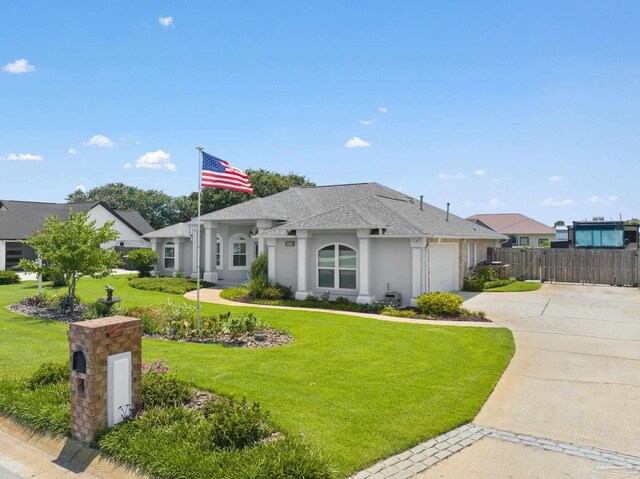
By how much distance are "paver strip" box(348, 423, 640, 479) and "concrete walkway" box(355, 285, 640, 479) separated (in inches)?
0.4

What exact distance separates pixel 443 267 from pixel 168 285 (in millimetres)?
13176

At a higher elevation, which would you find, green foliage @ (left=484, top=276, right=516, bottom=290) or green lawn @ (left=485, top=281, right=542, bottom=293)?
green foliage @ (left=484, top=276, right=516, bottom=290)

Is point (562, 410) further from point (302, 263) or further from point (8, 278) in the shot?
point (8, 278)

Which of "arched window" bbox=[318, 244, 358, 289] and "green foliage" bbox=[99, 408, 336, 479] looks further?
"arched window" bbox=[318, 244, 358, 289]

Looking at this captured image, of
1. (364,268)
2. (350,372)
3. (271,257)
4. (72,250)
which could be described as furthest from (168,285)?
(350,372)

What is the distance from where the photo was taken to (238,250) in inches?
981

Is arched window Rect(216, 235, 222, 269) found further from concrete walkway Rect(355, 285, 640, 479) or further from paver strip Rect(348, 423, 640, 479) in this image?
paver strip Rect(348, 423, 640, 479)

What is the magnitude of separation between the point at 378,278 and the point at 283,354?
27.3 ft

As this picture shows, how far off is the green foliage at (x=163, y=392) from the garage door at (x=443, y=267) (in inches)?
471

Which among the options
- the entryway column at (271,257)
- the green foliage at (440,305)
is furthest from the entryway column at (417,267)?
the entryway column at (271,257)

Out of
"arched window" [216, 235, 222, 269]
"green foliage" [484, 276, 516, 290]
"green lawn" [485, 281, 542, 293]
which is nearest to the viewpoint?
"green lawn" [485, 281, 542, 293]

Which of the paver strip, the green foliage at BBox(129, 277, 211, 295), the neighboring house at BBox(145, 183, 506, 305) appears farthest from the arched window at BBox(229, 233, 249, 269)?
the paver strip

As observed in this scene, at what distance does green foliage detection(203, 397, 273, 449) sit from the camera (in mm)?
4945

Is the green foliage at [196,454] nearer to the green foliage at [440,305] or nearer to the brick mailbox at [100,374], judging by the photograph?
the brick mailbox at [100,374]
